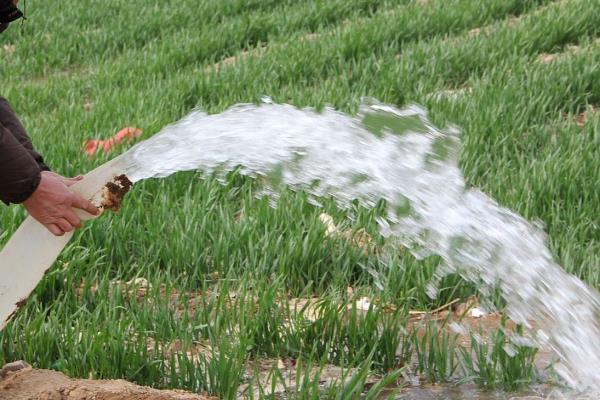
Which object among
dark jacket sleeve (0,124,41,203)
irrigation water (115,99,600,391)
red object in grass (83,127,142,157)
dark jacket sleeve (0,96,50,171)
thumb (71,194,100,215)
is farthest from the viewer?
red object in grass (83,127,142,157)

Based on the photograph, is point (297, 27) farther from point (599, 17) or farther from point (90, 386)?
point (90, 386)

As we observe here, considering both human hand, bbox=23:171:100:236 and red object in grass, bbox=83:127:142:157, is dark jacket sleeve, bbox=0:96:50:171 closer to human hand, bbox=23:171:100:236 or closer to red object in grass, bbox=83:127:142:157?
human hand, bbox=23:171:100:236

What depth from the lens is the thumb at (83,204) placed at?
222 centimetres

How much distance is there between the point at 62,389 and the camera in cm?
196

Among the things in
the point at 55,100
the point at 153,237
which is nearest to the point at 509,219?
the point at 153,237

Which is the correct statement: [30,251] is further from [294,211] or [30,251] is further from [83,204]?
[294,211]

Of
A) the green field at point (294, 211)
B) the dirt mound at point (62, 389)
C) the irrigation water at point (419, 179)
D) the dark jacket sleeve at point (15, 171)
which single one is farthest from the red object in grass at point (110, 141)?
the dirt mound at point (62, 389)

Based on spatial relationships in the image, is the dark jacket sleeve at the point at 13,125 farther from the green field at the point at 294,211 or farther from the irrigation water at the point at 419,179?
the green field at the point at 294,211

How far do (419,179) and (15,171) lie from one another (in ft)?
3.42

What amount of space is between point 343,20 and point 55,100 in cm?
232

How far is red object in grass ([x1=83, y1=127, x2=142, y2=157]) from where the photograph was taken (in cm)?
387

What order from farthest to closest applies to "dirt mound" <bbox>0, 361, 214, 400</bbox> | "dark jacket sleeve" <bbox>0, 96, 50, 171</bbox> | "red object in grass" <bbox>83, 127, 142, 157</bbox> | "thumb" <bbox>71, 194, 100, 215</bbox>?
"red object in grass" <bbox>83, 127, 142, 157</bbox>
"dark jacket sleeve" <bbox>0, 96, 50, 171</bbox>
"thumb" <bbox>71, 194, 100, 215</bbox>
"dirt mound" <bbox>0, 361, 214, 400</bbox>

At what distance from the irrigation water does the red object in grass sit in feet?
4.23

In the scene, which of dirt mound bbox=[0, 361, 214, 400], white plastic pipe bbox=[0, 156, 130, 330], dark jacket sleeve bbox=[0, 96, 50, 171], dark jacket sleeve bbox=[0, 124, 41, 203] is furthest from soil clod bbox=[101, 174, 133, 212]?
dirt mound bbox=[0, 361, 214, 400]
